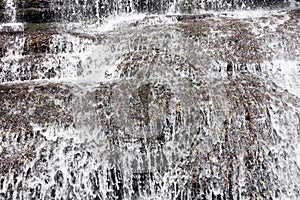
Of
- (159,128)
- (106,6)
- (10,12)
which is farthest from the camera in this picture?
(106,6)

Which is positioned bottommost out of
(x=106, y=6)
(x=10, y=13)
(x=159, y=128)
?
(x=159, y=128)

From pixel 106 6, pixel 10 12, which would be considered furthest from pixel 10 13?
pixel 106 6

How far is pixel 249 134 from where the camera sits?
565 cm

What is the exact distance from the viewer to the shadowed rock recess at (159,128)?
546 centimetres

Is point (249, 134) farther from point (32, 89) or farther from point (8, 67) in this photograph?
point (8, 67)

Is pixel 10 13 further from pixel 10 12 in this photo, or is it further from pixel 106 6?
pixel 106 6

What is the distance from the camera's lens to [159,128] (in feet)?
18.5

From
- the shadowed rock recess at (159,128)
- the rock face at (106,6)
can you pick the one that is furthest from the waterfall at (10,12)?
the shadowed rock recess at (159,128)

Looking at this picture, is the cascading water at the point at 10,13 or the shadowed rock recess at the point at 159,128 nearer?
the shadowed rock recess at the point at 159,128

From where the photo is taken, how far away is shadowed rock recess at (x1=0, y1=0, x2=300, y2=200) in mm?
5457

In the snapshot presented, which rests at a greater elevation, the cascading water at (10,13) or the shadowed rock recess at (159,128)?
the cascading water at (10,13)

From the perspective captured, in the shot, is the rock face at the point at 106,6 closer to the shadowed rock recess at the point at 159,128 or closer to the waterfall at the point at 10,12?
the waterfall at the point at 10,12

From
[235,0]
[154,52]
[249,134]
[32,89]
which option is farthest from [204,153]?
[235,0]

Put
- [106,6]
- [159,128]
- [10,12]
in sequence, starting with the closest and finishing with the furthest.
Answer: [159,128]
[10,12]
[106,6]
